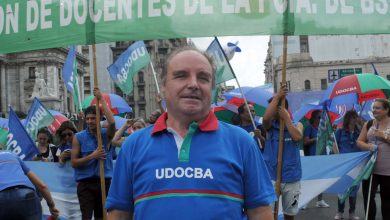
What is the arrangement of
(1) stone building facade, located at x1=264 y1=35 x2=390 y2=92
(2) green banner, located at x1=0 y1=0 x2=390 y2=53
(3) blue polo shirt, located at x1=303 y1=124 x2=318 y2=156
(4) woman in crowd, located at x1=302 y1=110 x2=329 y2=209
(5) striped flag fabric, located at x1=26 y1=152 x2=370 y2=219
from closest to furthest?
(2) green banner, located at x1=0 y1=0 x2=390 y2=53 → (5) striped flag fabric, located at x1=26 y1=152 x2=370 y2=219 → (4) woman in crowd, located at x1=302 y1=110 x2=329 y2=209 → (3) blue polo shirt, located at x1=303 y1=124 x2=318 y2=156 → (1) stone building facade, located at x1=264 y1=35 x2=390 y2=92

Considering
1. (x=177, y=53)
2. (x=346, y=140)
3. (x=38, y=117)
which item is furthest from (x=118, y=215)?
(x=38, y=117)

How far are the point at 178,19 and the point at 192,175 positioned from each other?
2678mm

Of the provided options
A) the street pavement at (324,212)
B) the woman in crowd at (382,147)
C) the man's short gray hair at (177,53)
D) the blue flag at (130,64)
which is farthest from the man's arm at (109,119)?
the blue flag at (130,64)

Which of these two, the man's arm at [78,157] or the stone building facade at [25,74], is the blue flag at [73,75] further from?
the stone building facade at [25,74]

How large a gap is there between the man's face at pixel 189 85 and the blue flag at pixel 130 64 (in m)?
7.63

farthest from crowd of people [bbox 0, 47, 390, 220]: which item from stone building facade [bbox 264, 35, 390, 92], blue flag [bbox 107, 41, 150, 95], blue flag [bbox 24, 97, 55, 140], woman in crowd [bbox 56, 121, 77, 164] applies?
stone building facade [bbox 264, 35, 390, 92]

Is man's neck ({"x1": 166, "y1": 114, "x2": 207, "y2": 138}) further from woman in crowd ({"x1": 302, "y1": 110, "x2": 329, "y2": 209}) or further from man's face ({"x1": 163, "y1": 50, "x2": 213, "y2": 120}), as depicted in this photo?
woman in crowd ({"x1": 302, "y1": 110, "x2": 329, "y2": 209})

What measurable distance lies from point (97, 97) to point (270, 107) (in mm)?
1690

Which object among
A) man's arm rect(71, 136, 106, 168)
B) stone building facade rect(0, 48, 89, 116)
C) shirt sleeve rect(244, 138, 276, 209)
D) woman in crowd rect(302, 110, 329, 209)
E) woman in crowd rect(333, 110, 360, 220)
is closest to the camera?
shirt sleeve rect(244, 138, 276, 209)

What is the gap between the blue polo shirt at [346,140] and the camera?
27.1 feet

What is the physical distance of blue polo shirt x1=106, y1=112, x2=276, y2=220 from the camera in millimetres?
2168

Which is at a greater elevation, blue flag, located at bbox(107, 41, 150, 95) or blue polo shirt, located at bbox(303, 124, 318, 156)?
blue flag, located at bbox(107, 41, 150, 95)

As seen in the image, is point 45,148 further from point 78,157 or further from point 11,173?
point 11,173

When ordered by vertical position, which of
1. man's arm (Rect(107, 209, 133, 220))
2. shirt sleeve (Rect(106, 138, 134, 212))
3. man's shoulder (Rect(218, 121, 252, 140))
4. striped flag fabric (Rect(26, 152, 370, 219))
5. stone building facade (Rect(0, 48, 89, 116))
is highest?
stone building facade (Rect(0, 48, 89, 116))
